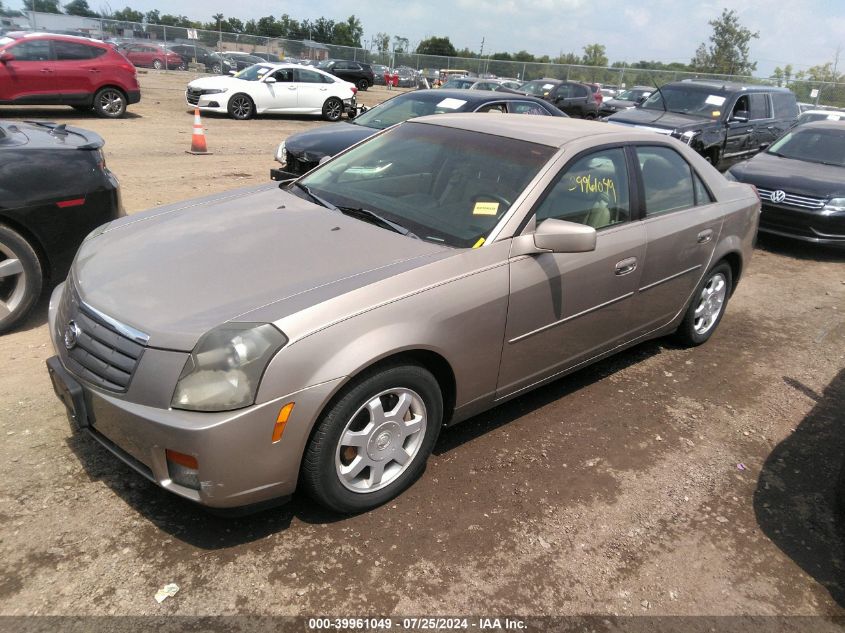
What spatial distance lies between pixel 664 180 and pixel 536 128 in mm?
997

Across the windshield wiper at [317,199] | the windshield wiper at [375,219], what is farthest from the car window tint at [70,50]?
the windshield wiper at [375,219]

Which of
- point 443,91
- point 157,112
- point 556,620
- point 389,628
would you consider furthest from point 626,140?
point 157,112

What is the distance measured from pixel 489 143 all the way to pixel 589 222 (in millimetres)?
727

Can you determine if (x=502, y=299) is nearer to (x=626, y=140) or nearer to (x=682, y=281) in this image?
(x=626, y=140)

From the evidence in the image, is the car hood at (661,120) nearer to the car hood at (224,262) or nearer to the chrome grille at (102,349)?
the car hood at (224,262)

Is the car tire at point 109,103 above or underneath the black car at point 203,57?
underneath

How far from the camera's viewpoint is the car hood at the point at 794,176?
770 cm

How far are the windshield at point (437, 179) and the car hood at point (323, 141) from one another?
3792 millimetres

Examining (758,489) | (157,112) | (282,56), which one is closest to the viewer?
(758,489)

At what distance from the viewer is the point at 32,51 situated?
13523mm

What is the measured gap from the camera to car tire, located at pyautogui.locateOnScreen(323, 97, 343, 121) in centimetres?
1846

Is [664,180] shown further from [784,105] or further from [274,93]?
[274,93]

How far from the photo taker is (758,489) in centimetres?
338

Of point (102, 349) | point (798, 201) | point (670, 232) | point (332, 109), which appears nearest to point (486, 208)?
point (670, 232)
